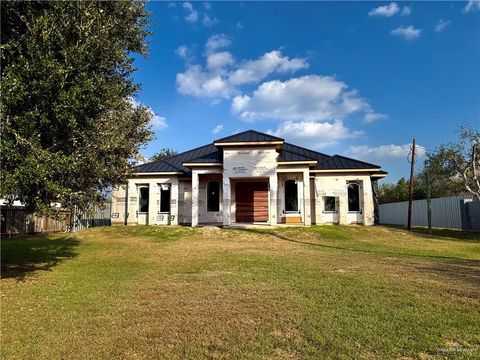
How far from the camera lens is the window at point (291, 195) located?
901 inches

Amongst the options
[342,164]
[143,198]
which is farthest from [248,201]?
[143,198]

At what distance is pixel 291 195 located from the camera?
23.0 metres

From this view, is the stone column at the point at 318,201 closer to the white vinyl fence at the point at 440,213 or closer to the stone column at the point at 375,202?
the stone column at the point at 375,202

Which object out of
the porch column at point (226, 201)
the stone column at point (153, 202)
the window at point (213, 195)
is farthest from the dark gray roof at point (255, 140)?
the window at point (213, 195)

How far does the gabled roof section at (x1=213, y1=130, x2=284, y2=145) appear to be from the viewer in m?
20.4

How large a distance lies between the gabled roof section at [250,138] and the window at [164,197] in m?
5.45

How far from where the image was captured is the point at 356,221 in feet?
75.1

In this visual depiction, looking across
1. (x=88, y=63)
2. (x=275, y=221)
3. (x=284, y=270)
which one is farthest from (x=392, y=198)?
(x=88, y=63)

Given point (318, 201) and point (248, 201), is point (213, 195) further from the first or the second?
point (318, 201)

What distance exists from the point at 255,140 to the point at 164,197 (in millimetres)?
7702

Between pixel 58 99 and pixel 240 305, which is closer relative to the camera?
pixel 240 305

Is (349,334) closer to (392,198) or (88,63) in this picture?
(88,63)

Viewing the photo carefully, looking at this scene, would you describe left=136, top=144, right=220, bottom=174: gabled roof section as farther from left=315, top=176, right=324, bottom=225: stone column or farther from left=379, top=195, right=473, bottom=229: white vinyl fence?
left=379, top=195, right=473, bottom=229: white vinyl fence

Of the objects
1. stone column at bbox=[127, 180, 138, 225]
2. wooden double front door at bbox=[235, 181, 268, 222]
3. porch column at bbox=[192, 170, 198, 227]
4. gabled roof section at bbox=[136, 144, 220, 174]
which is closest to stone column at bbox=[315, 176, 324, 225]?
wooden double front door at bbox=[235, 181, 268, 222]
